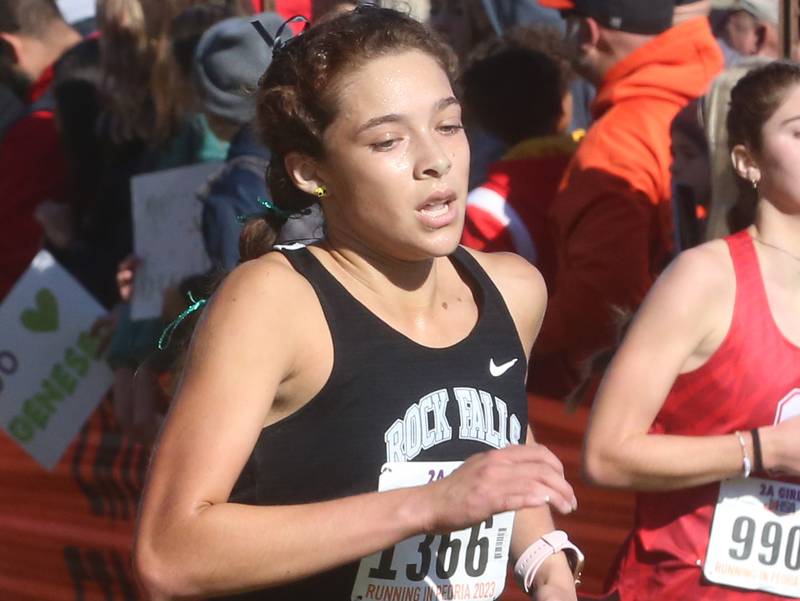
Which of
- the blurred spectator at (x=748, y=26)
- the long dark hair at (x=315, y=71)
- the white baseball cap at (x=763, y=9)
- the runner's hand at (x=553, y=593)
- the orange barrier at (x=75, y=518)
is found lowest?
the orange barrier at (x=75, y=518)

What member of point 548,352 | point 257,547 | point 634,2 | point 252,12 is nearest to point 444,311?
point 257,547

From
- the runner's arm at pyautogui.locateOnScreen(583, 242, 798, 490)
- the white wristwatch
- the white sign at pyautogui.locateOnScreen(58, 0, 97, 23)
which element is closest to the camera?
the white wristwatch

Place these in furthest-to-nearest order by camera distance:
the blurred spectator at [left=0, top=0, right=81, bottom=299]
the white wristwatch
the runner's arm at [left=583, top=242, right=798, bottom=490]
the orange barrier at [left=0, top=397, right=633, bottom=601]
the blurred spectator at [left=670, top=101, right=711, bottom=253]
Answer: the blurred spectator at [left=0, top=0, right=81, bottom=299] → the orange barrier at [left=0, top=397, right=633, bottom=601] → the blurred spectator at [left=670, top=101, right=711, bottom=253] → the runner's arm at [left=583, top=242, right=798, bottom=490] → the white wristwatch

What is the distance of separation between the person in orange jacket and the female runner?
1527 mm

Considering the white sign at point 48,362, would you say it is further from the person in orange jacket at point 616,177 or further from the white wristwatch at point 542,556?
the white wristwatch at point 542,556

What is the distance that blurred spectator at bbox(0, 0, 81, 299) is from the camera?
6516 millimetres

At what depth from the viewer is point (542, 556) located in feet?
8.87

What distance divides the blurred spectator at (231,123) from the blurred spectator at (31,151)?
1557 mm

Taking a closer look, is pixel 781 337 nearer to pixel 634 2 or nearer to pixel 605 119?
pixel 605 119

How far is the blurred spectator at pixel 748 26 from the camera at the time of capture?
5215 millimetres

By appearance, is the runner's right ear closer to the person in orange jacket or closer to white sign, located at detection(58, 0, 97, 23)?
the person in orange jacket

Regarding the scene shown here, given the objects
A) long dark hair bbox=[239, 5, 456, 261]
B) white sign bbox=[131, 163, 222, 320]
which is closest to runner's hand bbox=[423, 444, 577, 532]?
long dark hair bbox=[239, 5, 456, 261]

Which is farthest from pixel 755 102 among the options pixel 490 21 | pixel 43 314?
pixel 43 314

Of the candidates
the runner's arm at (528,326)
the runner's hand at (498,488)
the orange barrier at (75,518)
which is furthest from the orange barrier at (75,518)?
the runner's hand at (498,488)
